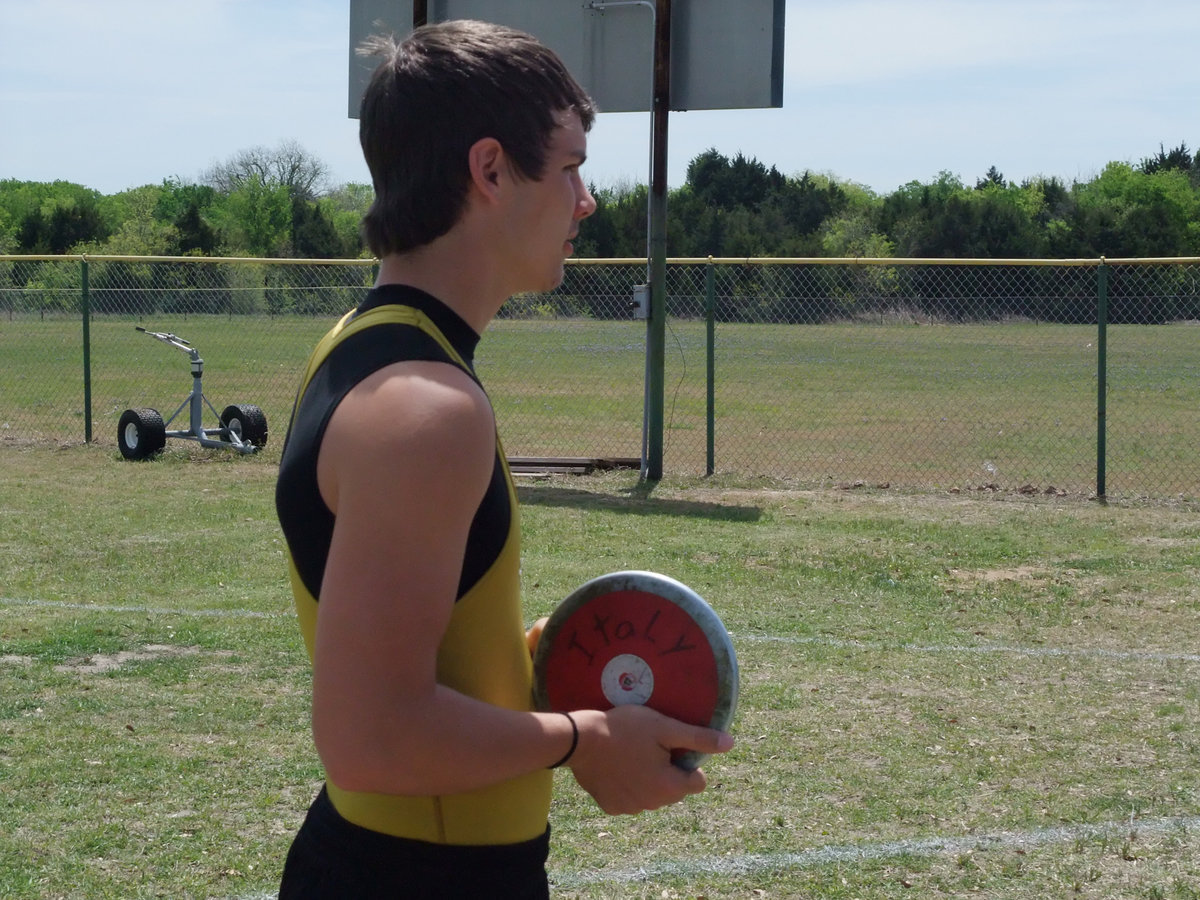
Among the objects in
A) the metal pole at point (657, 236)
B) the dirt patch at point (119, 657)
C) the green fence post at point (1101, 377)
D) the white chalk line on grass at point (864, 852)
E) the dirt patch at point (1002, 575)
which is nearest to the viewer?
the white chalk line on grass at point (864, 852)

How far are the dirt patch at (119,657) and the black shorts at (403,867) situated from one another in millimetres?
4697

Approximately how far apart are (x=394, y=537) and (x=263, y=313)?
22100 mm

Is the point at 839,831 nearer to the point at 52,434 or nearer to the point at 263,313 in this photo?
the point at 52,434

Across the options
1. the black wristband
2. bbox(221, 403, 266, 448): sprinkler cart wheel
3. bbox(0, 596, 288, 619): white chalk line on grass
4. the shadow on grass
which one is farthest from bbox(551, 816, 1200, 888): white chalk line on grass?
bbox(221, 403, 266, 448): sprinkler cart wheel

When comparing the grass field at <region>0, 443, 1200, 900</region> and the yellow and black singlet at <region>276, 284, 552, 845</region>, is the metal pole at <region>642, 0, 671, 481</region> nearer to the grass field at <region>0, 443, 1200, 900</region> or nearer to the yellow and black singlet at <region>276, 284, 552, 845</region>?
the grass field at <region>0, 443, 1200, 900</region>

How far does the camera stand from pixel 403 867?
1476 mm

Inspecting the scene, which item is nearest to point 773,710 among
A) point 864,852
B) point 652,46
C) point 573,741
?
point 864,852

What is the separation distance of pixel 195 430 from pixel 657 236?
17.5 feet

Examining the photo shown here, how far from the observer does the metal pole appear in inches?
479

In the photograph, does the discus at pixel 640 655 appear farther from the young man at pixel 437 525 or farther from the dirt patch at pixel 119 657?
the dirt patch at pixel 119 657

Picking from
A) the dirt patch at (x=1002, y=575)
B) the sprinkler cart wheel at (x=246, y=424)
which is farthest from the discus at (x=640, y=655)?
the sprinkler cart wheel at (x=246, y=424)

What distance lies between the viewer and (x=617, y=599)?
1.61 meters

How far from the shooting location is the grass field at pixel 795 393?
14734 mm

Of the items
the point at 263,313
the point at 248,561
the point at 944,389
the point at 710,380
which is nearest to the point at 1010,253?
the point at 944,389
